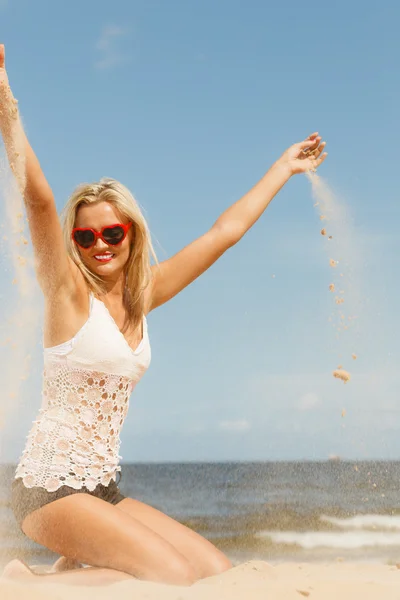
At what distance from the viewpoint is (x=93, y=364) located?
4359 mm

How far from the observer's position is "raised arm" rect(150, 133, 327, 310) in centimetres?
525

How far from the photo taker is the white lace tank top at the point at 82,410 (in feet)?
14.0

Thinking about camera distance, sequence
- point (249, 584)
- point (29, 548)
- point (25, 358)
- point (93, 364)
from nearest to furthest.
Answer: point (249, 584) < point (93, 364) < point (25, 358) < point (29, 548)

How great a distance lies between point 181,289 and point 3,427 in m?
1.54

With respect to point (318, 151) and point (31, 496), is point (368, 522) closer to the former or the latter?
point (318, 151)

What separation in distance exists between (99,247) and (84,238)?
0.37 ft

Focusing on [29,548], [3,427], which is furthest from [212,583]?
[29,548]

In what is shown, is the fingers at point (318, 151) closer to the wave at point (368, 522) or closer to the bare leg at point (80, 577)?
the bare leg at point (80, 577)

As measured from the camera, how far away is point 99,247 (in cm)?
473

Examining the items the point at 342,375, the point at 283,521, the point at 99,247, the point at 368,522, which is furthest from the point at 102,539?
the point at 283,521

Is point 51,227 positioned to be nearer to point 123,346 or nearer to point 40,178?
point 40,178

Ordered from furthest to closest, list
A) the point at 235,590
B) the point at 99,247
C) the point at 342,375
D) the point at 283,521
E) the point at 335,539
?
1. the point at 283,521
2. the point at 335,539
3. the point at 342,375
4. the point at 99,247
5. the point at 235,590

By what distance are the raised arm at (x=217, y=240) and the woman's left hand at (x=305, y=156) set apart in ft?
0.12

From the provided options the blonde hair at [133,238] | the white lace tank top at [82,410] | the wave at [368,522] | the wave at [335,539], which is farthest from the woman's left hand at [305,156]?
the wave at [368,522]
